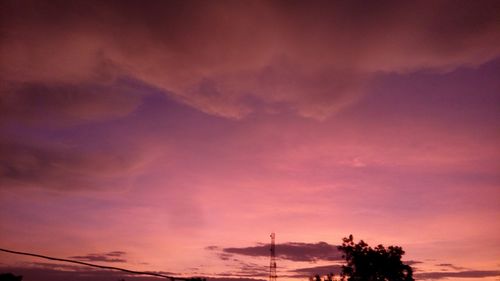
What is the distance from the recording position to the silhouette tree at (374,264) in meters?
49.1

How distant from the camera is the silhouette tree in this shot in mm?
49062

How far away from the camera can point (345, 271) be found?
51.2 m

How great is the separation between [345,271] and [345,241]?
13.2 feet

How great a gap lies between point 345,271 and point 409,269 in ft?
26.8

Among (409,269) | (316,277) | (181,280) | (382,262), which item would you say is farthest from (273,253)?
(181,280)

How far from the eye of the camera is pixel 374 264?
50.0 meters

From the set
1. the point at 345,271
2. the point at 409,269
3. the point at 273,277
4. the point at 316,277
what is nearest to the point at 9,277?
the point at 273,277

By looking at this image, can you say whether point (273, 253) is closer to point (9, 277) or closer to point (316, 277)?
point (316, 277)

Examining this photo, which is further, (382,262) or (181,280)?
(382,262)

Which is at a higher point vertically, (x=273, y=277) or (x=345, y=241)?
(x=345, y=241)

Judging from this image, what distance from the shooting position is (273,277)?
48.9 meters

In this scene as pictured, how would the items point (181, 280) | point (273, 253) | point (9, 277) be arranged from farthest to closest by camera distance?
point (273, 253), point (9, 277), point (181, 280)

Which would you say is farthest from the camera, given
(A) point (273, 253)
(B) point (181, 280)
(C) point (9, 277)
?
(A) point (273, 253)

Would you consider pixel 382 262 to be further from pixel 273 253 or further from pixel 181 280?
pixel 181 280
